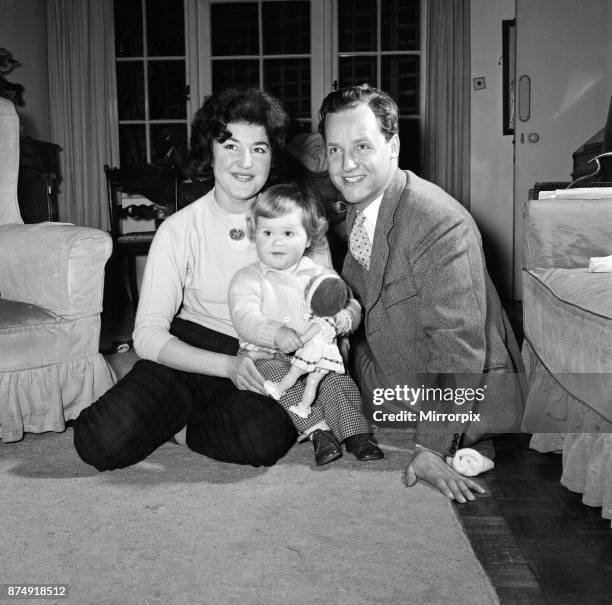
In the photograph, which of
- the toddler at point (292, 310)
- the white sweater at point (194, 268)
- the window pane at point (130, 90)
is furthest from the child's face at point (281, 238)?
the window pane at point (130, 90)

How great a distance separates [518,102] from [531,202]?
2970 millimetres

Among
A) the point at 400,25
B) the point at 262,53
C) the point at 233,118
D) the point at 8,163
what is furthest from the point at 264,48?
the point at 233,118

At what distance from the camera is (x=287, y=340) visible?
1.55m

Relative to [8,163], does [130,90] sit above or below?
above

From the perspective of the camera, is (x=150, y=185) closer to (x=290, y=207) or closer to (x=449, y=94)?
(x=449, y=94)

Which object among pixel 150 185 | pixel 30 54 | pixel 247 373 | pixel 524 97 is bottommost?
pixel 247 373

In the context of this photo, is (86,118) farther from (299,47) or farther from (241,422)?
(241,422)

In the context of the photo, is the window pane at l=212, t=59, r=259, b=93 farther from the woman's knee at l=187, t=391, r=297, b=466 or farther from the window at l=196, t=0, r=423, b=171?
the woman's knee at l=187, t=391, r=297, b=466

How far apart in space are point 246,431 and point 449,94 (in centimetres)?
408

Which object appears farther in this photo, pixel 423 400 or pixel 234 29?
pixel 234 29

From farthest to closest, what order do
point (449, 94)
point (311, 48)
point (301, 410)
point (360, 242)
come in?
point (311, 48), point (449, 94), point (360, 242), point (301, 410)

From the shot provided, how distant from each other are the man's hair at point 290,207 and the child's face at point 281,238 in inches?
0.5

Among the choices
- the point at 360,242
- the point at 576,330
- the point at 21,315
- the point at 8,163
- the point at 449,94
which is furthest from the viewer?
the point at 449,94

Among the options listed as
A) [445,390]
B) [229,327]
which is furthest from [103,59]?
[445,390]
